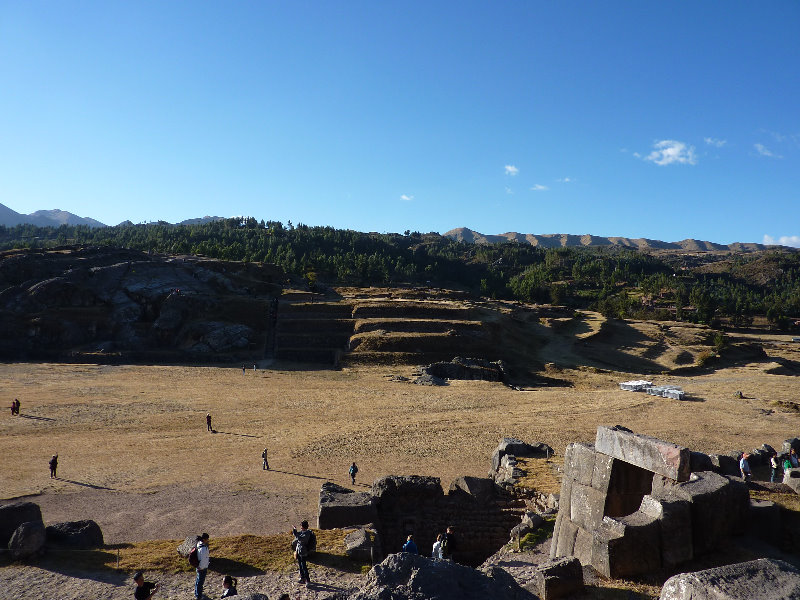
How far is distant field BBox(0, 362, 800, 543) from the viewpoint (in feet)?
54.8

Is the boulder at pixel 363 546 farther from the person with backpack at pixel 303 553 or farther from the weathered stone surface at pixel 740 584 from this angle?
the weathered stone surface at pixel 740 584

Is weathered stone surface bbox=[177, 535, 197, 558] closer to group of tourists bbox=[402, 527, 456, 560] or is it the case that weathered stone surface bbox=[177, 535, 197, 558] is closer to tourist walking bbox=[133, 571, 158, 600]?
tourist walking bbox=[133, 571, 158, 600]

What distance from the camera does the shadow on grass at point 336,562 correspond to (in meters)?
9.97

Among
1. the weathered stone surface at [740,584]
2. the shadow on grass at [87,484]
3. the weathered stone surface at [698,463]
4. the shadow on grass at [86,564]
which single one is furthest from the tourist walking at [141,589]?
the weathered stone surface at [698,463]

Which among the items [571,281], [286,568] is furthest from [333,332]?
[571,281]

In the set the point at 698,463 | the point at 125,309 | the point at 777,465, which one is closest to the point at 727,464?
the point at 777,465

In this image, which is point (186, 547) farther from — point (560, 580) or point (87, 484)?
point (87, 484)

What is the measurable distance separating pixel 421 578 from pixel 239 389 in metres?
33.6

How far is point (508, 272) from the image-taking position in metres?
137

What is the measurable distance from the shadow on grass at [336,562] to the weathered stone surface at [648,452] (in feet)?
18.5

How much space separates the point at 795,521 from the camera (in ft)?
28.1

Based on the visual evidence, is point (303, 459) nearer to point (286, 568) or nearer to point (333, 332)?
point (286, 568)

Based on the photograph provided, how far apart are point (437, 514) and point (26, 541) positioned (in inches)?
383

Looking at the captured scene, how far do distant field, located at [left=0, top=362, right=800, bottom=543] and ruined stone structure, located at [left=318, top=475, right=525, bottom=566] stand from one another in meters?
2.90
